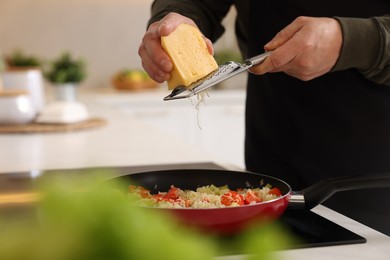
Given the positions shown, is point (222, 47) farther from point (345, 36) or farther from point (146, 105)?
point (345, 36)

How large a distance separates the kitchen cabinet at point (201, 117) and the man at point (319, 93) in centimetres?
228

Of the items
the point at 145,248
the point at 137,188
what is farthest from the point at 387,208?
the point at 145,248

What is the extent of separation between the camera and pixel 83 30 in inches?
180

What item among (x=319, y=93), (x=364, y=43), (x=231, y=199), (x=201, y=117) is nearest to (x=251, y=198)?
(x=231, y=199)

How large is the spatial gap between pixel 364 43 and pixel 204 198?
49cm

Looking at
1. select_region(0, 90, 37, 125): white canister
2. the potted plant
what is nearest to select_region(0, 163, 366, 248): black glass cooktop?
select_region(0, 90, 37, 125): white canister

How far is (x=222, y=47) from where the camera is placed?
4719 millimetres

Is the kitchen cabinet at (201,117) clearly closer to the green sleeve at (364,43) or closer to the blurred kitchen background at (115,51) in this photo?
the blurred kitchen background at (115,51)

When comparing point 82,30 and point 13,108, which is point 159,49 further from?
point 82,30

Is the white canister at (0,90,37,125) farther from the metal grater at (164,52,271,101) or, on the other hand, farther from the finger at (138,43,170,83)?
the metal grater at (164,52,271,101)

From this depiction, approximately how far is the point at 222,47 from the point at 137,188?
12.2 ft

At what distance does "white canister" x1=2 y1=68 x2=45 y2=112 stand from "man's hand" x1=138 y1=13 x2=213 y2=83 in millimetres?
1426

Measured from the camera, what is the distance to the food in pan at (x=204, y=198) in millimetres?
964

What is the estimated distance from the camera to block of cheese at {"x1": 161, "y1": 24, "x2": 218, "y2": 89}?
121 centimetres
